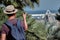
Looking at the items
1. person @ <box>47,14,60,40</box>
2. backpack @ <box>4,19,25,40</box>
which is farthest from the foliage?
backpack @ <box>4,19,25,40</box>

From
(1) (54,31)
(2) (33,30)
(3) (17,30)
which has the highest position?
(3) (17,30)

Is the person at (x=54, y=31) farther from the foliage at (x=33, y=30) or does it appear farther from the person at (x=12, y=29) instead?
the person at (x=12, y=29)

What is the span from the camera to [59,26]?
47.5ft

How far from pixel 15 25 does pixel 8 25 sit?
166mm

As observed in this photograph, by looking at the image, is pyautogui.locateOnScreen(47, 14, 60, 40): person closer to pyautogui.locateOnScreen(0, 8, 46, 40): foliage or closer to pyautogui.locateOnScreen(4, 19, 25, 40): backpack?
pyautogui.locateOnScreen(0, 8, 46, 40): foliage

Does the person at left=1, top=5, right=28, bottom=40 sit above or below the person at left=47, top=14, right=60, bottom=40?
above

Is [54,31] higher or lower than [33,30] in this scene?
lower

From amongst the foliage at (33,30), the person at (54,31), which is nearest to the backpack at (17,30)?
the foliage at (33,30)

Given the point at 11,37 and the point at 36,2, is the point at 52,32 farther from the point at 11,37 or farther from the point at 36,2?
the point at 11,37

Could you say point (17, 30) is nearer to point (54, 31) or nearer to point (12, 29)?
point (12, 29)

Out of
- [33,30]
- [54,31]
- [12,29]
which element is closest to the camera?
[12,29]

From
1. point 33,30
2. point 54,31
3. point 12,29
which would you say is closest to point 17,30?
point 12,29

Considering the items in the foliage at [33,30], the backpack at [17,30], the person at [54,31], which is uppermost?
the backpack at [17,30]

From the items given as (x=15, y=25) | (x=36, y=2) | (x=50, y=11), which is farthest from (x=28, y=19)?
(x=50, y=11)
